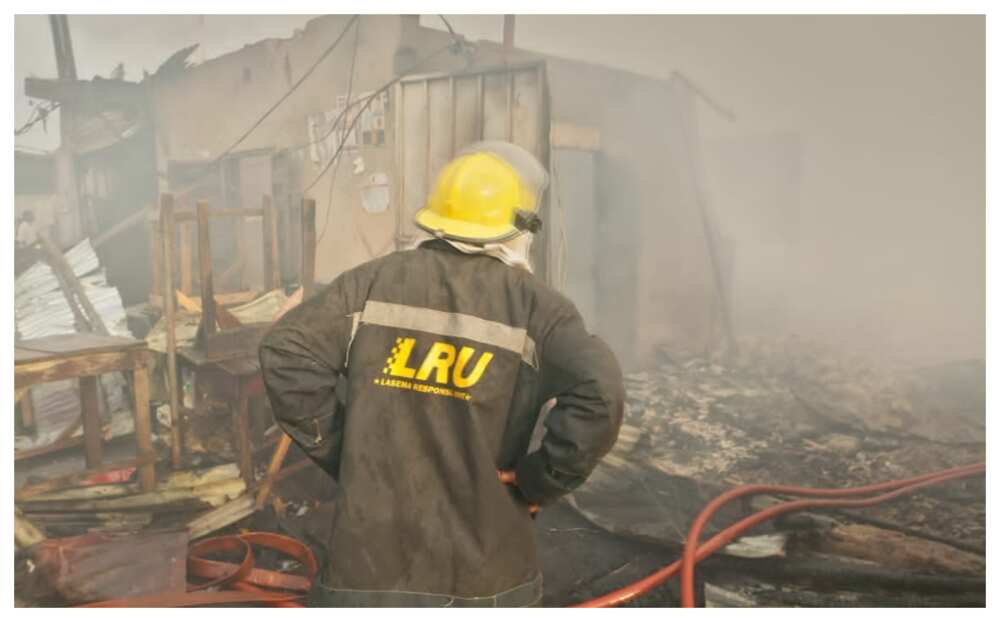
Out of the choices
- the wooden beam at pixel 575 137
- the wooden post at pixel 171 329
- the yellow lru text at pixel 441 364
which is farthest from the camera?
the wooden beam at pixel 575 137

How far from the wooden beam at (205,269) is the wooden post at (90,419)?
0.57 m

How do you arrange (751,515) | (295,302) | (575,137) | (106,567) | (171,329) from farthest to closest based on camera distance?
(575,137) < (295,302) < (171,329) < (751,515) < (106,567)

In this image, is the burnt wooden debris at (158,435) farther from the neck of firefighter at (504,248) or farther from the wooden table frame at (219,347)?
the neck of firefighter at (504,248)

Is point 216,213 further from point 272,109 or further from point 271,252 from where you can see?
point 272,109

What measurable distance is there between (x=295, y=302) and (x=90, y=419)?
114cm

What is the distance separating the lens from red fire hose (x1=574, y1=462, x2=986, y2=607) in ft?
9.04

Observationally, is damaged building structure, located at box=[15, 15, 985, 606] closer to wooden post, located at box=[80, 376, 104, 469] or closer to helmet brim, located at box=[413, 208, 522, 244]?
wooden post, located at box=[80, 376, 104, 469]

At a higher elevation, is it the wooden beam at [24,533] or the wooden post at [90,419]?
the wooden post at [90,419]

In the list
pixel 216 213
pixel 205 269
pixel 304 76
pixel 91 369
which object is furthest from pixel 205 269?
pixel 304 76

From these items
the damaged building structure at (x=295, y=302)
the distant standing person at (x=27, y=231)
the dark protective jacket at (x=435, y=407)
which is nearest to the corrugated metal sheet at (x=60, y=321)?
the damaged building structure at (x=295, y=302)

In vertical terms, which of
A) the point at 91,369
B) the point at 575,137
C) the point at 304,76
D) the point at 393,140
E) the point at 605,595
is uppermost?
the point at 304,76

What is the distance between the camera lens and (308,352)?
5.68 ft

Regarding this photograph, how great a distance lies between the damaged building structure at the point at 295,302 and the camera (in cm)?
309

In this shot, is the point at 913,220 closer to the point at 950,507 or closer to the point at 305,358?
the point at 950,507
